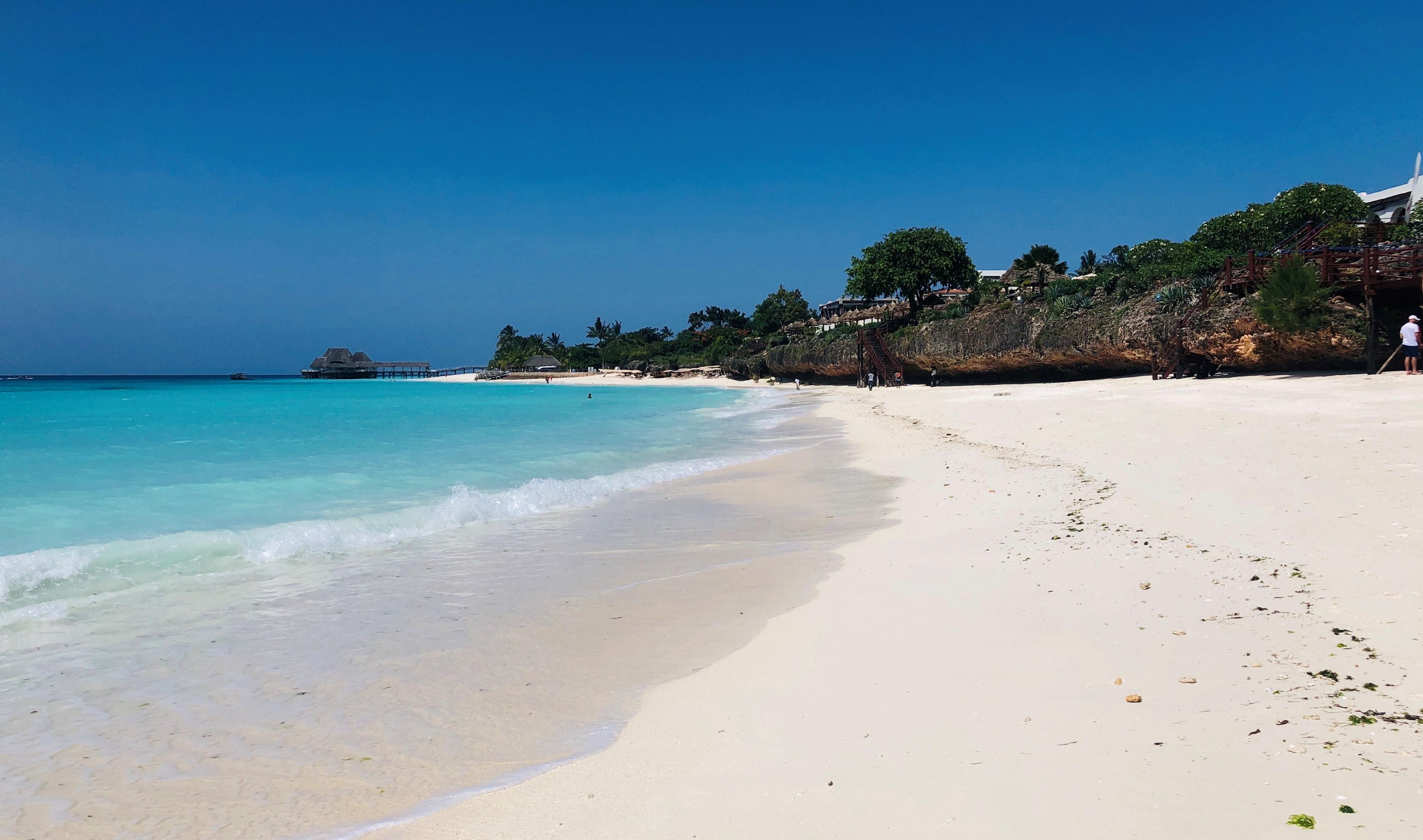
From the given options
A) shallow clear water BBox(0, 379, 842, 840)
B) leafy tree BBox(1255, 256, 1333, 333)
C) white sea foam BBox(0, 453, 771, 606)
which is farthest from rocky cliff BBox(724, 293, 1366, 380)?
white sea foam BBox(0, 453, 771, 606)

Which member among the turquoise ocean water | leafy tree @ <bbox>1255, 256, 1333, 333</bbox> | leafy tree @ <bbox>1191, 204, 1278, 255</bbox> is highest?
leafy tree @ <bbox>1191, 204, 1278, 255</bbox>

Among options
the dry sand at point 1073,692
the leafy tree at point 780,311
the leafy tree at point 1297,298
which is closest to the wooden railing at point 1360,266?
the leafy tree at point 1297,298

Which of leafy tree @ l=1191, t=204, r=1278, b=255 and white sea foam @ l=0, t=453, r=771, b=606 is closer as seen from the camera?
white sea foam @ l=0, t=453, r=771, b=606

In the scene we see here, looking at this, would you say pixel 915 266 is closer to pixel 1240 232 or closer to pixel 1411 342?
pixel 1240 232

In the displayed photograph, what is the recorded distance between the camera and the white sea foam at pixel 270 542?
6949mm

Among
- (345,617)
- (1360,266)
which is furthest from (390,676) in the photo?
(1360,266)

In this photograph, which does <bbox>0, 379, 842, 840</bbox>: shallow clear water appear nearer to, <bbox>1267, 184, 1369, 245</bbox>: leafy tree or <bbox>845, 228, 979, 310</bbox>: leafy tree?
<bbox>1267, 184, 1369, 245</bbox>: leafy tree

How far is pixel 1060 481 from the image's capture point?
8.66 metres

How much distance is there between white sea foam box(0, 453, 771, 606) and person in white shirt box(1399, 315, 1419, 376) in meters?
15.1

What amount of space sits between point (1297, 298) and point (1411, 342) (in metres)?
2.99

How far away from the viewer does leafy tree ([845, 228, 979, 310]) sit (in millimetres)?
46094

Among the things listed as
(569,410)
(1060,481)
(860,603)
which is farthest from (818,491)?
(569,410)

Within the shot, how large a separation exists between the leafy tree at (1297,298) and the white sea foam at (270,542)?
634 inches

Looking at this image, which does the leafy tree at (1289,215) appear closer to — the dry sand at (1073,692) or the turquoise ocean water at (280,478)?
the turquoise ocean water at (280,478)
